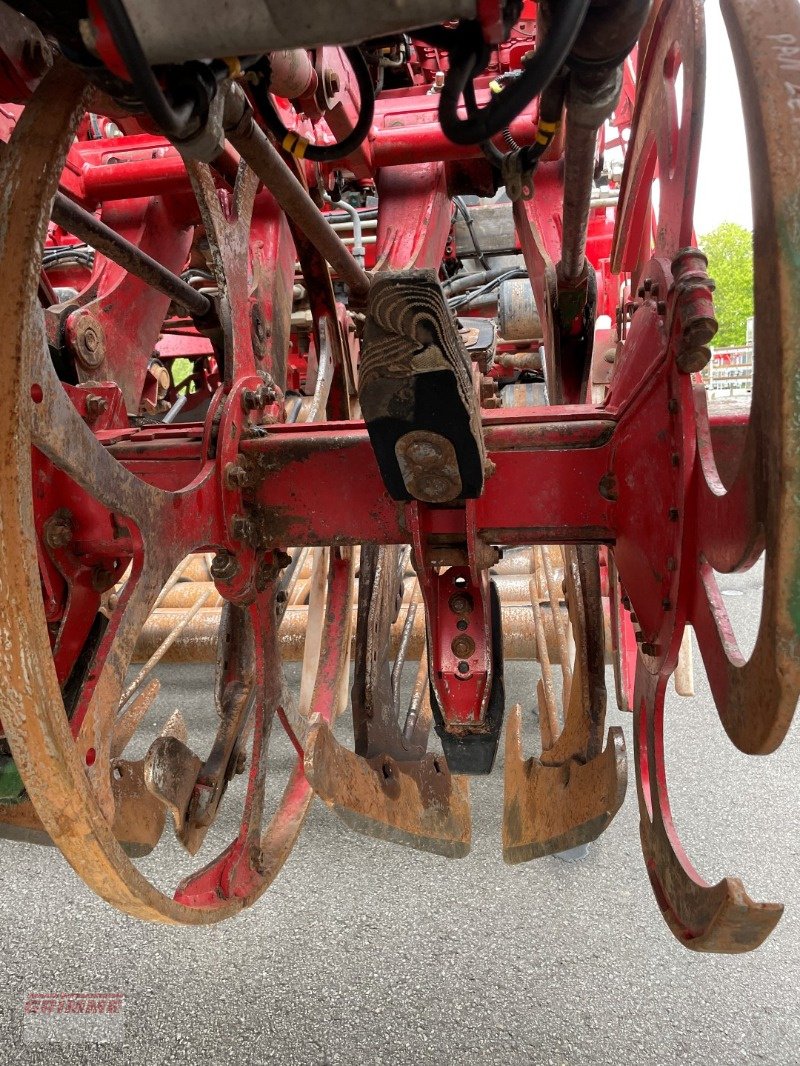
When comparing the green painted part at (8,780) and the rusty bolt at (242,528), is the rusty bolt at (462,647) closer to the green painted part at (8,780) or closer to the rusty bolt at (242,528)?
the rusty bolt at (242,528)

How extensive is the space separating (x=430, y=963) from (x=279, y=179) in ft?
5.08

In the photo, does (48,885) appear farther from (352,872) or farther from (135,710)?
(352,872)

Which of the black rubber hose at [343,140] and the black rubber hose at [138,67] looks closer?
the black rubber hose at [138,67]

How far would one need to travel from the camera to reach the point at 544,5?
633mm

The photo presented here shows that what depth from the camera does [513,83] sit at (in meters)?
0.66

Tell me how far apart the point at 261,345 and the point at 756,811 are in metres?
1.85

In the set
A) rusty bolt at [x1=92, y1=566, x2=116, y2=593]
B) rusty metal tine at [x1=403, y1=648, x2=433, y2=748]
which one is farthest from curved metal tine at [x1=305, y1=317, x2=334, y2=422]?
rusty metal tine at [x1=403, y1=648, x2=433, y2=748]

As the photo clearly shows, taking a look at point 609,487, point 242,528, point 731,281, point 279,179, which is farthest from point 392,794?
point 731,281

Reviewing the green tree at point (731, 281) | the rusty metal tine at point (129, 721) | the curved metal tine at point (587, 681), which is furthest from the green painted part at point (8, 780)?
the green tree at point (731, 281)

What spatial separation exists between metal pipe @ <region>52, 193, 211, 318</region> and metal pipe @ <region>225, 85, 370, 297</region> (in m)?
0.30

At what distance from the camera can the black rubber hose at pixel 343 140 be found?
33.5 inches

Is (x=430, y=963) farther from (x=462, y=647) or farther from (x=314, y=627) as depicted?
(x=314, y=627)

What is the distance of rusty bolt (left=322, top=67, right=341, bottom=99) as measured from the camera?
1.26m

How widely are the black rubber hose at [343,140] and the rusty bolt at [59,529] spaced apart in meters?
0.69
